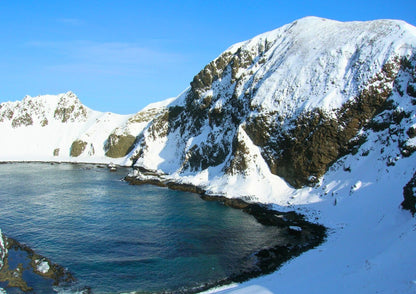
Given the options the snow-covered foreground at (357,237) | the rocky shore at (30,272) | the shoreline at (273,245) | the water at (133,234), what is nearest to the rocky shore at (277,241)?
the shoreline at (273,245)

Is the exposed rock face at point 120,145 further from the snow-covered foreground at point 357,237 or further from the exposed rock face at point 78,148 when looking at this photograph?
the snow-covered foreground at point 357,237

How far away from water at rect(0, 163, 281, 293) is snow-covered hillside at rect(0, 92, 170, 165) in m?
60.3

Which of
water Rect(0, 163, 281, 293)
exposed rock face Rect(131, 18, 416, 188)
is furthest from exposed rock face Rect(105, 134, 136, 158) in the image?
water Rect(0, 163, 281, 293)

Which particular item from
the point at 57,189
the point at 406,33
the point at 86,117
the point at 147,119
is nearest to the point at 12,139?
the point at 86,117

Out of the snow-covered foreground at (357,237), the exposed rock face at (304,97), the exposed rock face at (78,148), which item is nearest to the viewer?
the snow-covered foreground at (357,237)

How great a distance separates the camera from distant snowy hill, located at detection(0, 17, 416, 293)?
30188 mm

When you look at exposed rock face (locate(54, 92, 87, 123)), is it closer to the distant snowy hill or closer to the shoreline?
the distant snowy hill

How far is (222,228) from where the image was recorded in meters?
46.3

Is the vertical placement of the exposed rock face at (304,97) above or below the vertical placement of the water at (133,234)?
above

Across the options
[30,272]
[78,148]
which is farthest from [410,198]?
[78,148]

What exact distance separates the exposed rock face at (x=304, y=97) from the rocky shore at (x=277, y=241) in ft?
30.4

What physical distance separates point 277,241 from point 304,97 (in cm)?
3406

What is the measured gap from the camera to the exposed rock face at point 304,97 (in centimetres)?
5894

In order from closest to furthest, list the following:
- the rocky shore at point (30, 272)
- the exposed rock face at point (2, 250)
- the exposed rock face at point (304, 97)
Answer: the rocky shore at point (30, 272) → the exposed rock face at point (2, 250) → the exposed rock face at point (304, 97)
